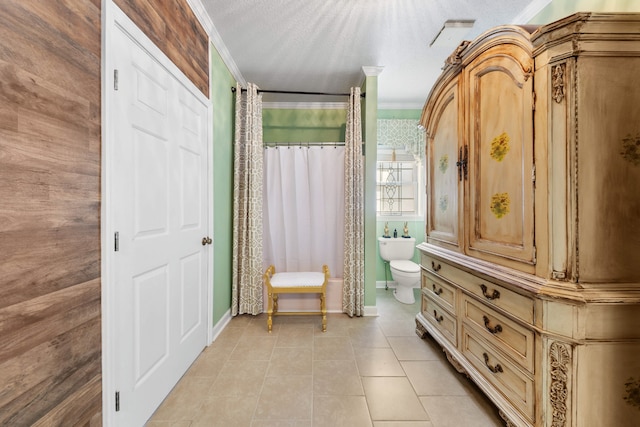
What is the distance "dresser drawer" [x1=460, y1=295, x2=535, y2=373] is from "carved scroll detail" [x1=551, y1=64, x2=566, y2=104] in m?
1.00

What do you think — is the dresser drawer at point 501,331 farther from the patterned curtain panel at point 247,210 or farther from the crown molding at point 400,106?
the crown molding at point 400,106

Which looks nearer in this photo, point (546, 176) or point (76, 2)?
point (76, 2)

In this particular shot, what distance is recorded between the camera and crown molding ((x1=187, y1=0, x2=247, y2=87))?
76.1 inches

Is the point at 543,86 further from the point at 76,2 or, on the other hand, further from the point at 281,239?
the point at 281,239

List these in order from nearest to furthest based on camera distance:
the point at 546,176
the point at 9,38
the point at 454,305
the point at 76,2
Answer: the point at 9,38 < the point at 76,2 < the point at 546,176 < the point at 454,305

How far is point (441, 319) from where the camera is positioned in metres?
1.98

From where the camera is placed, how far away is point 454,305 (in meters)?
1.80

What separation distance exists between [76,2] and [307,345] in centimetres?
240

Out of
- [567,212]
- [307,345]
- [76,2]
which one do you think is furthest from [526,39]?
[307,345]

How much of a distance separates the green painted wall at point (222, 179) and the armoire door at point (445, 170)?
1.84m

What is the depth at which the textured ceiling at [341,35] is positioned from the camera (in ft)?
6.39

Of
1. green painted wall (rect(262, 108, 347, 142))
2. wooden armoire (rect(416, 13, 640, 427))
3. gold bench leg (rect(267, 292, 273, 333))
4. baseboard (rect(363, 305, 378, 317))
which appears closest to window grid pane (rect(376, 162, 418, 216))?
green painted wall (rect(262, 108, 347, 142))

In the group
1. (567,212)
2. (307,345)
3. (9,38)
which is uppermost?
(9,38)

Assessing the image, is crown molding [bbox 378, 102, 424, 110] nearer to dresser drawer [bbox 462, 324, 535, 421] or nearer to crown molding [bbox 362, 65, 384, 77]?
crown molding [bbox 362, 65, 384, 77]
